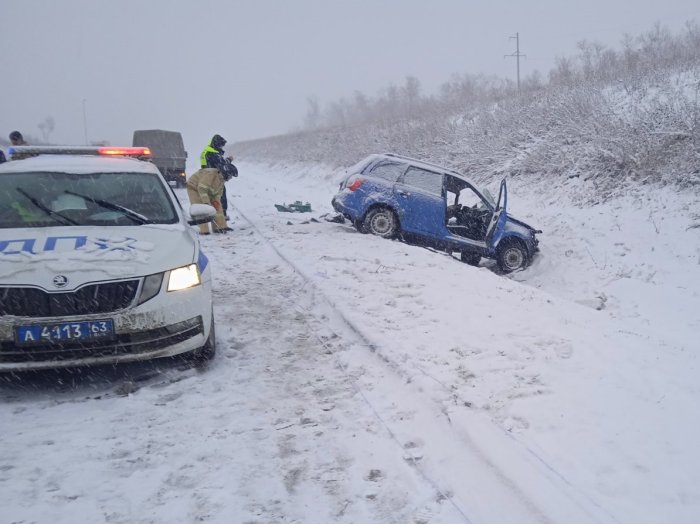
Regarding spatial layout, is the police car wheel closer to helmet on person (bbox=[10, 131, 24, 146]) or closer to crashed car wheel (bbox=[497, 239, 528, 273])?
crashed car wheel (bbox=[497, 239, 528, 273])

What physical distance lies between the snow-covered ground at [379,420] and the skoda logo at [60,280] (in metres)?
0.85

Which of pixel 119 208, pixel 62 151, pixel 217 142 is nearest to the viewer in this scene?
pixel 119 208

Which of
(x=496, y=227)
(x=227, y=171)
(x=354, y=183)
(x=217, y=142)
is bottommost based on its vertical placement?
(x=496, y=227)

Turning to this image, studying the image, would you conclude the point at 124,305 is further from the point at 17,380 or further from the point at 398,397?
the point at 398,397

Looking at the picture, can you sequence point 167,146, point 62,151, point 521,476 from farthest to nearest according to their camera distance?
1. point 167,146
2. point 62,151
3. point 521,476

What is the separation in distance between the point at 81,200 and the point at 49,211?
0.99ft

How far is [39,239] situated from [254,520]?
8.87ft

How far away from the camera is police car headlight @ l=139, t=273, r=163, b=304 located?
3.72 metres

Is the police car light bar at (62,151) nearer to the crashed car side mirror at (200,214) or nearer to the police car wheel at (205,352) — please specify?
the crashed car side mirror at (200,214)

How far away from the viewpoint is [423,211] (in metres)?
9.88

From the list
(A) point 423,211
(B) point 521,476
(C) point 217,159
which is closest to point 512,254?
(A) point 423,211

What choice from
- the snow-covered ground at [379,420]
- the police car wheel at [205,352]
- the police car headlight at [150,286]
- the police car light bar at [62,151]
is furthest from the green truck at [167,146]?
the police car headlight at [150,286]

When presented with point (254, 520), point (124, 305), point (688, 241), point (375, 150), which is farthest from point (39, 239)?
point (375, 150)

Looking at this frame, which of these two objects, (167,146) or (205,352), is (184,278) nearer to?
(205,352)
